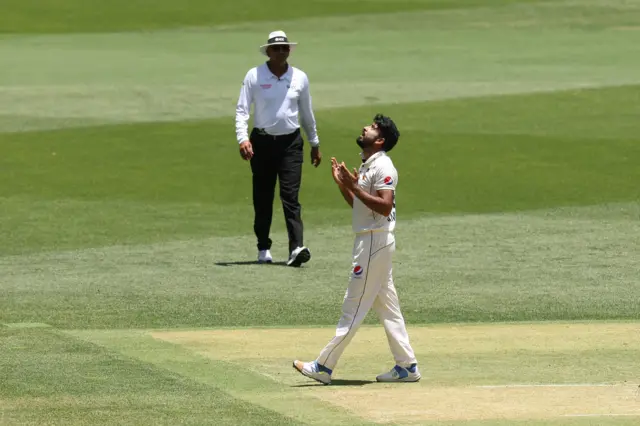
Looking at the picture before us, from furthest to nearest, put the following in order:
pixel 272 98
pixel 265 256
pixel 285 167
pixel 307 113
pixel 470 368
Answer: pixel 265 256, pixel 307 113, pixel 285 167, pixel 272 98, pixel 470 368

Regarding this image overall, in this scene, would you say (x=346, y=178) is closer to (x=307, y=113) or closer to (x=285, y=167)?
(x=285, y=167)

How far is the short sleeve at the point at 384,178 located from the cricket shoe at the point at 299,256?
6001 mm

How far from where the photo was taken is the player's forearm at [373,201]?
10.2 metres

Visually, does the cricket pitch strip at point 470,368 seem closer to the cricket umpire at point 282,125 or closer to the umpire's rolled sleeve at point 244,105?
the cricket umpire at point 282,125

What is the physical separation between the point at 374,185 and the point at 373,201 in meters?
0.22

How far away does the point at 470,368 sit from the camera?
11109 mm

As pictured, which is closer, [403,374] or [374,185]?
[374,185]

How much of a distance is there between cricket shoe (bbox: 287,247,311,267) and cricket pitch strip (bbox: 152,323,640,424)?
10.4 ft

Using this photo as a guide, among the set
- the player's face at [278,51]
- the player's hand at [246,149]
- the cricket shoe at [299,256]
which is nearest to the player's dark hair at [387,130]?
the player's hand at [246,149]

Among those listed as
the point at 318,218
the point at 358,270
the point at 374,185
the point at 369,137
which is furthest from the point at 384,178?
the point at 318,218

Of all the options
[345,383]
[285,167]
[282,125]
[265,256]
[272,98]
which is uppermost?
[272,98]

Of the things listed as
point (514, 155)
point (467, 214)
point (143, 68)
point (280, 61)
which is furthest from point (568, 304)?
point (143, 68)

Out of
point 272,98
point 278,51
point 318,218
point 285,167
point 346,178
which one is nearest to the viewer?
point 346,178

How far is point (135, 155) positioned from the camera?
81.4 ft
